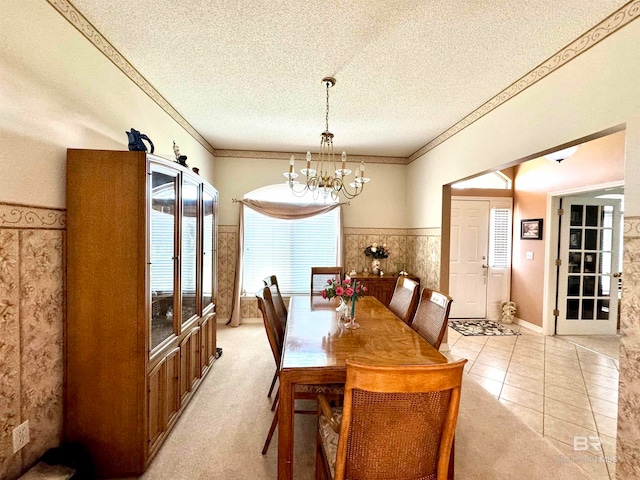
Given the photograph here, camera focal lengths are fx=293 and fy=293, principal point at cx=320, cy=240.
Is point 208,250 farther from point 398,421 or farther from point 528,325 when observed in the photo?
point 528,325

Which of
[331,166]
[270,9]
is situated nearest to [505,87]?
[270,9]

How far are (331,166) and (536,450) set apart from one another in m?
4.18

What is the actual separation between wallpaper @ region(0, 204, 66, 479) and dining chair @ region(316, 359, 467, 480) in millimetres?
1590

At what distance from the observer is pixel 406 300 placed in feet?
8.97

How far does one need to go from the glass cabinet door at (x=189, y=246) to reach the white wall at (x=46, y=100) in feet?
2.04

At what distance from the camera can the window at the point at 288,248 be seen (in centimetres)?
482

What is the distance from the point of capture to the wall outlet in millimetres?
1432

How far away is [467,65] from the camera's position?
7.44 ft

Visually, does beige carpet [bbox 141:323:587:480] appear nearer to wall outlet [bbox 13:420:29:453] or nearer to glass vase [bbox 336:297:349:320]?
wall outlet [bbox 13:420:29:453]

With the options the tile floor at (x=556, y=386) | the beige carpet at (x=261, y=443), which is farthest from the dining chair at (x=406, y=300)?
the tile floor at (x=556, y=386)

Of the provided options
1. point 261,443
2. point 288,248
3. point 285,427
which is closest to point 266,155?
point 288,248

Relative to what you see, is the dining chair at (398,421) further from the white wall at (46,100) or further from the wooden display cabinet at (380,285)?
the wooden display cabinet at (380,285)

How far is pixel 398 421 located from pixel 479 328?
4.19 m

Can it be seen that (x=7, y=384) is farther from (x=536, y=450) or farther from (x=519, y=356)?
(x=519, y=356)
